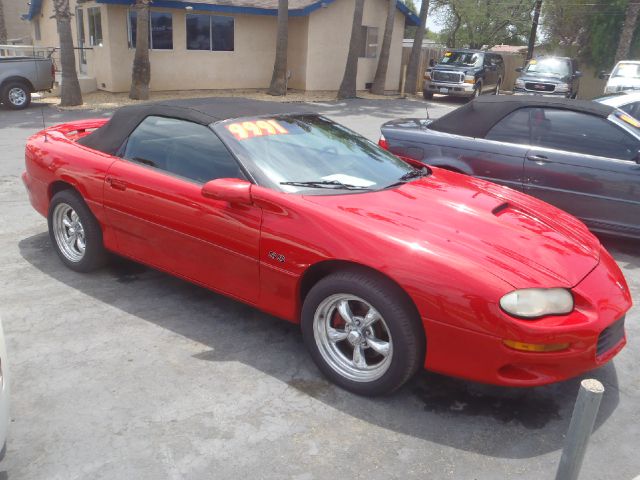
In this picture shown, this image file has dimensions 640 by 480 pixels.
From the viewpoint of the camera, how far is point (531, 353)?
2.71 metres

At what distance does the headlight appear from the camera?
2705 millimetres

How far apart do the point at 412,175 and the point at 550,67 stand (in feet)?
60.6

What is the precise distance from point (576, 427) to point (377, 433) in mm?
1092

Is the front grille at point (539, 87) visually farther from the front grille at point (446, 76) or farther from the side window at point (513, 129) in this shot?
the side window at point (513, 129)

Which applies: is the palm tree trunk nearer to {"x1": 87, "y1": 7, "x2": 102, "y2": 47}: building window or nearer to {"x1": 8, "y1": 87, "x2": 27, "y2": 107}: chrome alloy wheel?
{"x1": 87, "y1": 7, "x2": 102, "y2": 47}: building window

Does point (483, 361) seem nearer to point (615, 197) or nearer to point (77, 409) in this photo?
point (77, 409)

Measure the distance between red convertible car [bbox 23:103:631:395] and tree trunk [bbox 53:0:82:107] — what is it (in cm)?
1246

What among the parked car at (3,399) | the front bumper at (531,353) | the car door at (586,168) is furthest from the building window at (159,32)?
the front bumper at (531,353)

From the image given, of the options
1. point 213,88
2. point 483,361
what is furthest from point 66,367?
point 213,88

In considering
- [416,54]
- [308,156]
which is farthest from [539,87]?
[308,156]

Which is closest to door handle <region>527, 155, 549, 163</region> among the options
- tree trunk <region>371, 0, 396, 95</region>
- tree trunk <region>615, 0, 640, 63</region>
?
tree trunk <region>371, 0, 396, 95</region>

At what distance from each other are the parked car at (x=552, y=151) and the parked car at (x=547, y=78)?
46.6 feet

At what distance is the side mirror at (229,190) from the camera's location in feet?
10.8

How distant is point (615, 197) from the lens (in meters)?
5.40
